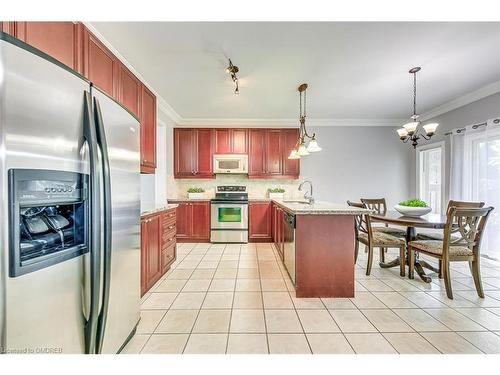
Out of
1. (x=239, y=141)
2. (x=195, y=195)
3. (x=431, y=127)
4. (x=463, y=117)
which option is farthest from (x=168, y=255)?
(x=463, y=117)

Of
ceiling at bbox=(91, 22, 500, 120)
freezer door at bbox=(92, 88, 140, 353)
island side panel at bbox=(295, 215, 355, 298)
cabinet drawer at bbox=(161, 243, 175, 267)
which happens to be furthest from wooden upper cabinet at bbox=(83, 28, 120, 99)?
island side panel at bbox=(295, 215, 355, 298)

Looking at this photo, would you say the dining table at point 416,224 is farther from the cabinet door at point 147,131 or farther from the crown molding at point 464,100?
the cabinet door at point 147,131

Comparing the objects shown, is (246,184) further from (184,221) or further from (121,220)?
(121,220)

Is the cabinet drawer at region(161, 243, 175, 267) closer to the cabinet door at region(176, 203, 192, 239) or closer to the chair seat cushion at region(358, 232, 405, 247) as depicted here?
the cabinet door at region(176, 203, 192, 239)

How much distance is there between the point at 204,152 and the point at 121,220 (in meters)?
3.65

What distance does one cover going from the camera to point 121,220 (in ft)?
4.29

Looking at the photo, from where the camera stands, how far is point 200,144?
4.80 m

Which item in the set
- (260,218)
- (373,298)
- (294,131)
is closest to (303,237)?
(373,298)

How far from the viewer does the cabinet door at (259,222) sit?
453 cm

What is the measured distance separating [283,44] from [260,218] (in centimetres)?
311

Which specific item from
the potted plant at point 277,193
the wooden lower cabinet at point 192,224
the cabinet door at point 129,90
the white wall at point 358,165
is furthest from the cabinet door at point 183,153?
the white wall at point 358,165

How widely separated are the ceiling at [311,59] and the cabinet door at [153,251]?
71.4 inches
